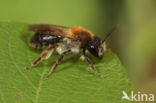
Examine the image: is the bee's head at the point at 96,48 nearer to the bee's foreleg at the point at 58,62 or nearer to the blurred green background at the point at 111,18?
the bee's foreleg at the point at 58,62

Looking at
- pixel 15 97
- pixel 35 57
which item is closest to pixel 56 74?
pixel 35 57

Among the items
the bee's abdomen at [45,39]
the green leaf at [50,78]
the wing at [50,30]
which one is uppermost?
the wing at [50,30]

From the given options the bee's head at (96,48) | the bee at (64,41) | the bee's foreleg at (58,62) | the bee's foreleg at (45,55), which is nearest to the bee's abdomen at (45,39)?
the bee at (64,41)

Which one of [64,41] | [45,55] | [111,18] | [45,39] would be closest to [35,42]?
[45,39]

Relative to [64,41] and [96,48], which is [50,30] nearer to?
[64,41]

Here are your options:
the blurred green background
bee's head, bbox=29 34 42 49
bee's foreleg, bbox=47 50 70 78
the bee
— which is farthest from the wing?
the blurred green background

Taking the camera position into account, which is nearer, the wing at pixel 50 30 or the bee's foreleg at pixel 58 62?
the bee's foreleg at pixel 58 62
